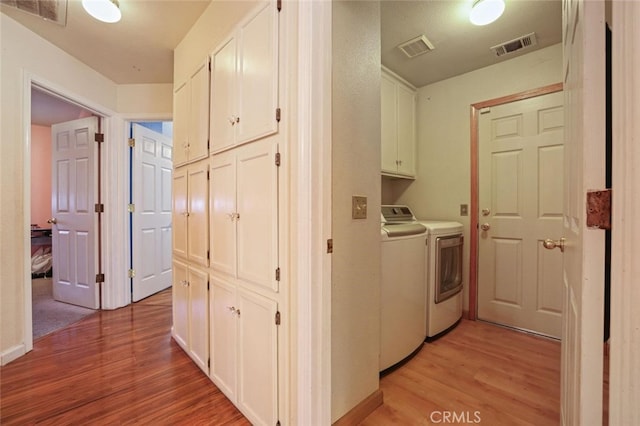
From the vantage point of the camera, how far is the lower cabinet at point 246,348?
1.22 metres

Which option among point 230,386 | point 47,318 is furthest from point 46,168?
point 230,386

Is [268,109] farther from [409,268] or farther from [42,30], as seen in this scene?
[42,30]

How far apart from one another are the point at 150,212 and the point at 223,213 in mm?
2419

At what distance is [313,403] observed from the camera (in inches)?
42.8

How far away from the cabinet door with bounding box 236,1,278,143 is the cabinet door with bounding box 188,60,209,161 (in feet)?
1.51

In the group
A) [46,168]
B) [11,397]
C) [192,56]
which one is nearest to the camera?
[11,397]

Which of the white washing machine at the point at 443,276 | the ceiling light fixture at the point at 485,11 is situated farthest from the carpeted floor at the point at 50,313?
the ceiling light fixture at the point at 485,11

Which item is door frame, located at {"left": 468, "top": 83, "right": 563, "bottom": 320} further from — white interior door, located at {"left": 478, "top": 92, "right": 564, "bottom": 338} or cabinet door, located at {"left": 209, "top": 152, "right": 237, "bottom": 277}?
cabinet door, located at {"left": 209, "top": 152, "right": 237, "bottom": 277}

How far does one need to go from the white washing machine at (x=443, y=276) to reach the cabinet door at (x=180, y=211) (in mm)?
1923

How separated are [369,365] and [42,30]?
3.45 m

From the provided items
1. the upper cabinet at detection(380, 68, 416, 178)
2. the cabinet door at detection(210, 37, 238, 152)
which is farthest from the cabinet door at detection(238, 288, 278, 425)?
the upper cabinet at detection(380, 68, 416, 178)

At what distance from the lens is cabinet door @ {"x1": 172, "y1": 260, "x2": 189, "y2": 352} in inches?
80.1

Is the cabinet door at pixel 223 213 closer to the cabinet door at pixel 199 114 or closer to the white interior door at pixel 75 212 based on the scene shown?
the cabinet door at pixel 199 114

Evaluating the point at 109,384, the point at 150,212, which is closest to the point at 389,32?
the point at 109,384
